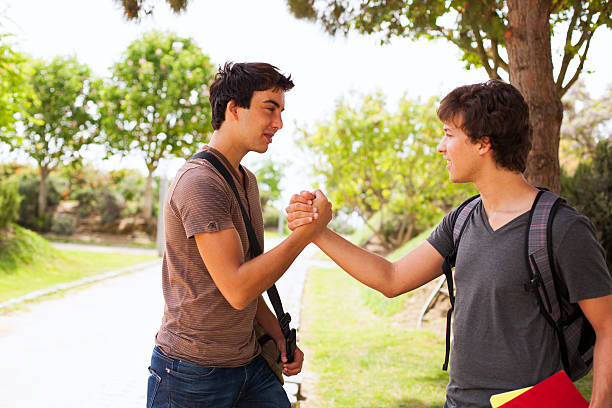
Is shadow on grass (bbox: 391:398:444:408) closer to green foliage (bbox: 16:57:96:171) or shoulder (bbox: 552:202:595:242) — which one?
shoulder (bbox: 552:202:595:242)

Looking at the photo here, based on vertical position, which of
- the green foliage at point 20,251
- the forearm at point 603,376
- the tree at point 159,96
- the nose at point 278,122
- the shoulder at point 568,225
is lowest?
the green foliage at point 20,251

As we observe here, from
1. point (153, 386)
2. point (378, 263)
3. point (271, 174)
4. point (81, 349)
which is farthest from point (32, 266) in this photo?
point (271, 174)

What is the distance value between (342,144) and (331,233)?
593 inches

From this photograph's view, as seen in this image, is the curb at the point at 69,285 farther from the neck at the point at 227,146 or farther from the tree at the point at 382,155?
the neck at the point at 227,146

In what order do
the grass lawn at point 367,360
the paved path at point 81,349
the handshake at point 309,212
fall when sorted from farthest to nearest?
the grass lawn at point 367,360 < the paved path at point 81,349 < the handshake at point 309,212

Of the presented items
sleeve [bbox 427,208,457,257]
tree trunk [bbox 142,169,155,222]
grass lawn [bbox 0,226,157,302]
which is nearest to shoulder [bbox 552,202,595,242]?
sleeve [bbox 427,208,457,257]

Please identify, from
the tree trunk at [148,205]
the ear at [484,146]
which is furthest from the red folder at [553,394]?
the tree trunk at [148,205]

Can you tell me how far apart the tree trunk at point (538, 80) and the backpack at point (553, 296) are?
2.96m

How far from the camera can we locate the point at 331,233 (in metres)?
2.69

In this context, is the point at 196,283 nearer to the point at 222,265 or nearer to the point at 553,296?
the point at 222,265

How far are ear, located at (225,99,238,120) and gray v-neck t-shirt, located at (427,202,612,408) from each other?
3.60 ft

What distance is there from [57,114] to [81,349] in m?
23.4

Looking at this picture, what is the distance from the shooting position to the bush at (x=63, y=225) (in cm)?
2636

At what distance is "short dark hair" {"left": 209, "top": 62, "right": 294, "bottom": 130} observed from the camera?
2.47 meters
